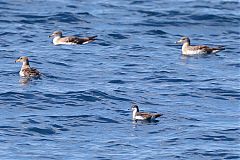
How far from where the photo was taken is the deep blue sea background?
1051 inches

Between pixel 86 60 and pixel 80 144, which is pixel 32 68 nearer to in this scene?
pixel 86 60

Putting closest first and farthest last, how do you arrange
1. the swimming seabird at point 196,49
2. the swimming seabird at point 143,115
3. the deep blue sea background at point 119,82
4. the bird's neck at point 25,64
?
the deep blue sea background at point 119,82, the swimming seabird at point 143,115, the bird's neck at point 25,64, the swimming seabird at point 196,49

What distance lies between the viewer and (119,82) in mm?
34125

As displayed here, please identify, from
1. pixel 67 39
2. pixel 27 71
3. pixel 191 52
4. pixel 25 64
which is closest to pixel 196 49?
pixel 191 52

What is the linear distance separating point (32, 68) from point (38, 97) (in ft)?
8.96

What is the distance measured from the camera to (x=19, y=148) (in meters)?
26.0

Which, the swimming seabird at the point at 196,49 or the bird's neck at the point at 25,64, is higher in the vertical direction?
the swimming seabird at the point at 196,49

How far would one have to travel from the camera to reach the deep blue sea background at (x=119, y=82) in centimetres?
2670

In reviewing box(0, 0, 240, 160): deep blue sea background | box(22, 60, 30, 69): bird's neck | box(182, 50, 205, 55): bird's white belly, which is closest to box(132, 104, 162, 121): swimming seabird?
box(0, 0, 240, 160): deep blue sea background

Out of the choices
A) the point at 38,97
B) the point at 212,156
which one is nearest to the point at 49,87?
the point at 38,97

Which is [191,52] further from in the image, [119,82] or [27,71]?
[27,71]

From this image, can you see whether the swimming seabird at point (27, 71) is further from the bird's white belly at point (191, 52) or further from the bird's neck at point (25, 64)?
the bird's white belly at point (191, 52)

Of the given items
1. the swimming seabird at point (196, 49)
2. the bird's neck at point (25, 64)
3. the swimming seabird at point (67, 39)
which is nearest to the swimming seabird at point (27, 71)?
the bird's neck at point (25, 64)

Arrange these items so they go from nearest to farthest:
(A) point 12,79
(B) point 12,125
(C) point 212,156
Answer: (C) point 212,156, (B) point 12,125, (A) point 12,79
